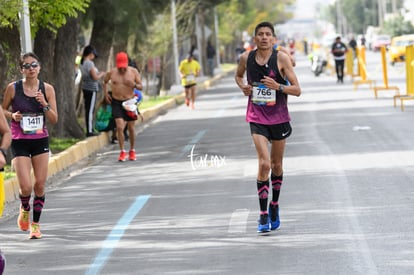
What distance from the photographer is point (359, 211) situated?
1173 centimetres

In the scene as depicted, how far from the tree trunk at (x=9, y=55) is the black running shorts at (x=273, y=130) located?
8689mm

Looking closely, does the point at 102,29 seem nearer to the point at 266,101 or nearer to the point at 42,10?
the point at 42,10

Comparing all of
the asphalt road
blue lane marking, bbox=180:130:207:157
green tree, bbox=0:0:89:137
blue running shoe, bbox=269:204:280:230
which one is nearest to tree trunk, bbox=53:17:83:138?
green tree, bbox=0:0:89:137

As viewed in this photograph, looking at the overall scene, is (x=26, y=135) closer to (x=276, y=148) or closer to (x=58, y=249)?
(x=58, y=249)

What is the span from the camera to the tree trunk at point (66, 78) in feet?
77.1

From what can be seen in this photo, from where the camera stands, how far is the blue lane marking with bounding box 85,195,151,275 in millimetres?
9531

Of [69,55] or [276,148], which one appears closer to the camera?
[276,148]

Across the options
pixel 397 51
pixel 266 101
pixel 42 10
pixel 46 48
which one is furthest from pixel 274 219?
pixel 397 51

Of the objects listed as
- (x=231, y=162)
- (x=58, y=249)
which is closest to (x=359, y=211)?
(x=58, y=249)

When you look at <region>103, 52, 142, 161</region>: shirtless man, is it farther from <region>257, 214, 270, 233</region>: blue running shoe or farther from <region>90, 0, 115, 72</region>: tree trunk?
<region>257, 214, 270, 233</region>: blue running shoe

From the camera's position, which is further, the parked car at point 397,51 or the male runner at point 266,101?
the parked car at point 397,51

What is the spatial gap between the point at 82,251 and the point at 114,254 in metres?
0.41

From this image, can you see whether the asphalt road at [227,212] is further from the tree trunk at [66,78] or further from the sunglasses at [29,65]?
the tree trunk at [66,78]

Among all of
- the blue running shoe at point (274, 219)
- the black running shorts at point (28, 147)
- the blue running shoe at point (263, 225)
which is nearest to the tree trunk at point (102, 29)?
the black running shorts at point (28, 147)
